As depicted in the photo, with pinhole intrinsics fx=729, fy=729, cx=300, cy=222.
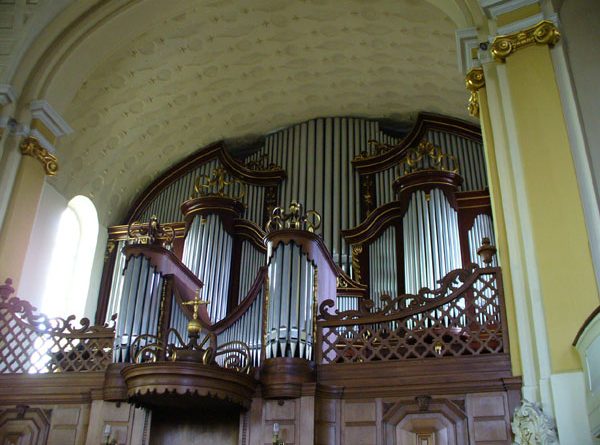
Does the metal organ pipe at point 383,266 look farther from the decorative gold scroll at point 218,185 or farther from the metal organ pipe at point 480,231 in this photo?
the decorative gold scroll at point 218,185

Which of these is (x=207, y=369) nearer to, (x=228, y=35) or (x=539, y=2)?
(x=539, y=2)

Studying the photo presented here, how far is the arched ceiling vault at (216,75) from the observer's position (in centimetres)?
973

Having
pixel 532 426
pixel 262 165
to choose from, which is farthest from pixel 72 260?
pixel 532 426

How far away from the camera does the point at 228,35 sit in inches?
414

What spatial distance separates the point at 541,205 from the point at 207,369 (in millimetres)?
3271

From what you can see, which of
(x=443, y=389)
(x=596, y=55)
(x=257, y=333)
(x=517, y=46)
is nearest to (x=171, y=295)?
(x=257, y=333)

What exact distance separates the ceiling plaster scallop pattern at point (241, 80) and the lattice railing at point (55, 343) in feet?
10.1

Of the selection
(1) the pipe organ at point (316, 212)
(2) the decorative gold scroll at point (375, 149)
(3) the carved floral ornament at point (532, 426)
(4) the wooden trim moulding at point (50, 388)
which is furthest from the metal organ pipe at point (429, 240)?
(4) the wooden trim moulding at point (50, 388)

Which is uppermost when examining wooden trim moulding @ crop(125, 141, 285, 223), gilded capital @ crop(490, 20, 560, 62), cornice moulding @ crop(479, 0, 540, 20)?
wooden trim moulding @ crop(125, 141, 285, 223)

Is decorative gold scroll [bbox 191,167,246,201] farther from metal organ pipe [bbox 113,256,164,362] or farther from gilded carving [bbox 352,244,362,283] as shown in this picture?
metal organ pipe [bbox 113,256,164,362]

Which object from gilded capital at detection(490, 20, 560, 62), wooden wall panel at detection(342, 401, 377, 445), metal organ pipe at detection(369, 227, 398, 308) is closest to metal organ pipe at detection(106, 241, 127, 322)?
metal organ pipe at detection(369, 227, 398, 308)

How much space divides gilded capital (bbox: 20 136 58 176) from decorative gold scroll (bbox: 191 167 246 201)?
108 inches

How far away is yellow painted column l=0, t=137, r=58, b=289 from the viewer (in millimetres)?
8320

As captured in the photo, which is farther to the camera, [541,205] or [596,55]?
[596,55]
